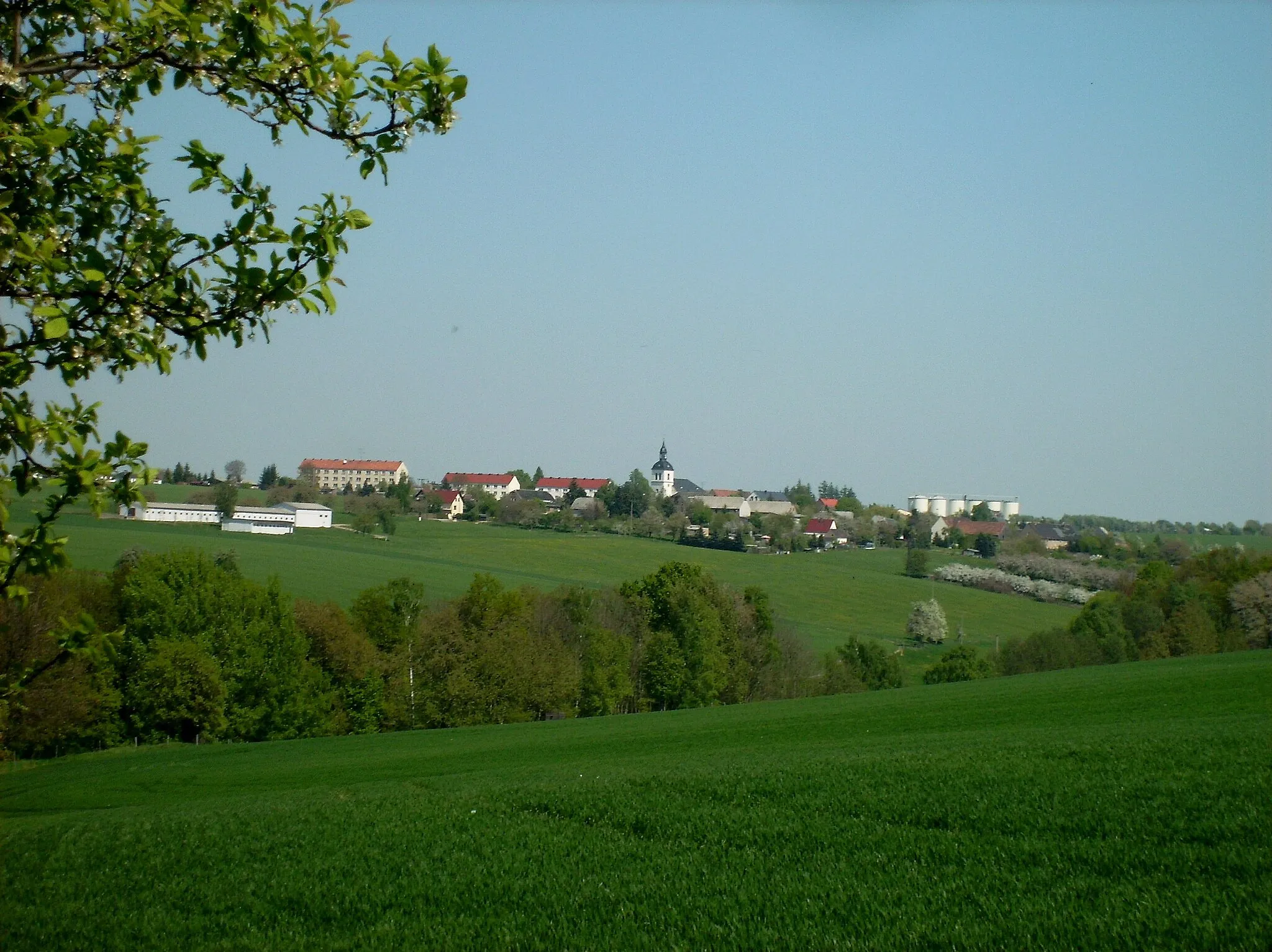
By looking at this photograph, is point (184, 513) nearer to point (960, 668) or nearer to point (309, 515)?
point (309, 515)

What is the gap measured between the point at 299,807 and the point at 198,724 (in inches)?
1351

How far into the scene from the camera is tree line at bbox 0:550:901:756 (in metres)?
43.7

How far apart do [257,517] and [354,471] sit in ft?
262

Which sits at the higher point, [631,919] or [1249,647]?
[631,919]

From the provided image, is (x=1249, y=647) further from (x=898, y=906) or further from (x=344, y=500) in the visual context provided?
(x=344, y=500)

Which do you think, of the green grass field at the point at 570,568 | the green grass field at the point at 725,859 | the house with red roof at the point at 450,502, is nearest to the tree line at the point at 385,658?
the green grass field at the point at 570,568

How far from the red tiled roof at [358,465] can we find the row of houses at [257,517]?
228ft

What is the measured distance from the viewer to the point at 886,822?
10.0 m

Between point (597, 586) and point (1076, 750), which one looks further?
point (597, 586)

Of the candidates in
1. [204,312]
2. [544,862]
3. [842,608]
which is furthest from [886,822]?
[842,608]

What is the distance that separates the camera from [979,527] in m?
147

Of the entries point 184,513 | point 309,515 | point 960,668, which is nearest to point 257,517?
point 309,515

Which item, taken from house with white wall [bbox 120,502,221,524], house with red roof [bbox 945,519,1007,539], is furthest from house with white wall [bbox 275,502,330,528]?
house with red roof [bbox 945,519,1007,539]

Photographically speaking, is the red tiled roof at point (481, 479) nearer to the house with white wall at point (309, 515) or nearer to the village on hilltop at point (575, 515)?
the village on hilltop at point (575, 515)
